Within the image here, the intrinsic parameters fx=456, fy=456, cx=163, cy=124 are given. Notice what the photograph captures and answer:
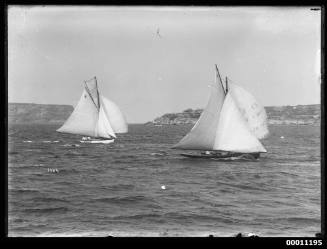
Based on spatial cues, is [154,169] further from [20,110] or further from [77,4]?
[77,4]

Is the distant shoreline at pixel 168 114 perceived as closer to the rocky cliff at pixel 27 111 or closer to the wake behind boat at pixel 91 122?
the rocky cliff at pixel 27 111

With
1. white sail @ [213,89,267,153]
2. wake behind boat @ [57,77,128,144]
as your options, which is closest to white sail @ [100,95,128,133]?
white sail @ [213,89,267,153]

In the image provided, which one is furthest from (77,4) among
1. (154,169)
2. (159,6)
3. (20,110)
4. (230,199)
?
(154,169)

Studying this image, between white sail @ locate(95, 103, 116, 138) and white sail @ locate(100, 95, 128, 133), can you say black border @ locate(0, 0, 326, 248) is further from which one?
white sail @ locate(95, 103, 116, 138)

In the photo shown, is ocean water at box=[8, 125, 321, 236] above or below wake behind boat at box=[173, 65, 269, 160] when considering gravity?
below
